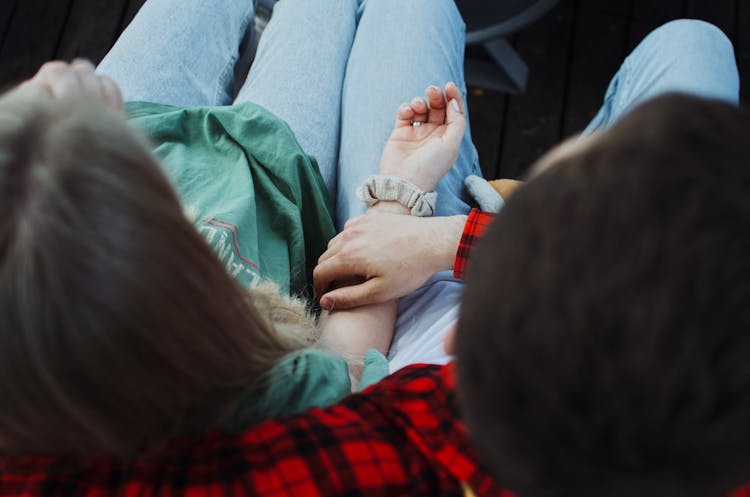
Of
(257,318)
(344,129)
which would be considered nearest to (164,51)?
(344,129)

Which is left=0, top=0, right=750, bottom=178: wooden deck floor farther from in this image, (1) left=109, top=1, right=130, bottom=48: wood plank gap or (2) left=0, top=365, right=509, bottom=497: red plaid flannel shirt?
(2) left=0, top=365, right=509, bottom=497: red plaid flannel shirt

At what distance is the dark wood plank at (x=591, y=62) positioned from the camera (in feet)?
5.19

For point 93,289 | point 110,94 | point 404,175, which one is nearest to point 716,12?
point 404,175

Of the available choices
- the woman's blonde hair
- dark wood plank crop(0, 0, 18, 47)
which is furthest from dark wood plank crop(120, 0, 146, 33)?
the woman's blonde hair

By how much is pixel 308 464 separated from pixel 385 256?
1.00 feet

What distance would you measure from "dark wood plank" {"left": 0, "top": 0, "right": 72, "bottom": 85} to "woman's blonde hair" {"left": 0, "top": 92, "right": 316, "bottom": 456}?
132cm

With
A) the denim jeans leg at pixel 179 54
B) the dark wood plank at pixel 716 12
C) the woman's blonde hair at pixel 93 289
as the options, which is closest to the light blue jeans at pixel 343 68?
the denim jeans leg at pixel 179 54

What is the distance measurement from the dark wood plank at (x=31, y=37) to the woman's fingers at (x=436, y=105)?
3.61 ft

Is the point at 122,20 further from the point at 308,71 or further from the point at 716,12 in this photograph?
the point at 716,12

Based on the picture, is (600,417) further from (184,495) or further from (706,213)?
(184,495)

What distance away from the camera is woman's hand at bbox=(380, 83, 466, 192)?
0.83 metres

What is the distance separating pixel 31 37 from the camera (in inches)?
63.0

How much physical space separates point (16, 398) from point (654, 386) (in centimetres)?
36

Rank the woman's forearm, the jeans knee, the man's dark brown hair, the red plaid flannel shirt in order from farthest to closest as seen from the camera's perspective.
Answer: the jeans knee < the woman's forearm < the red plaid flannel shirt < the man's dark brown hair
